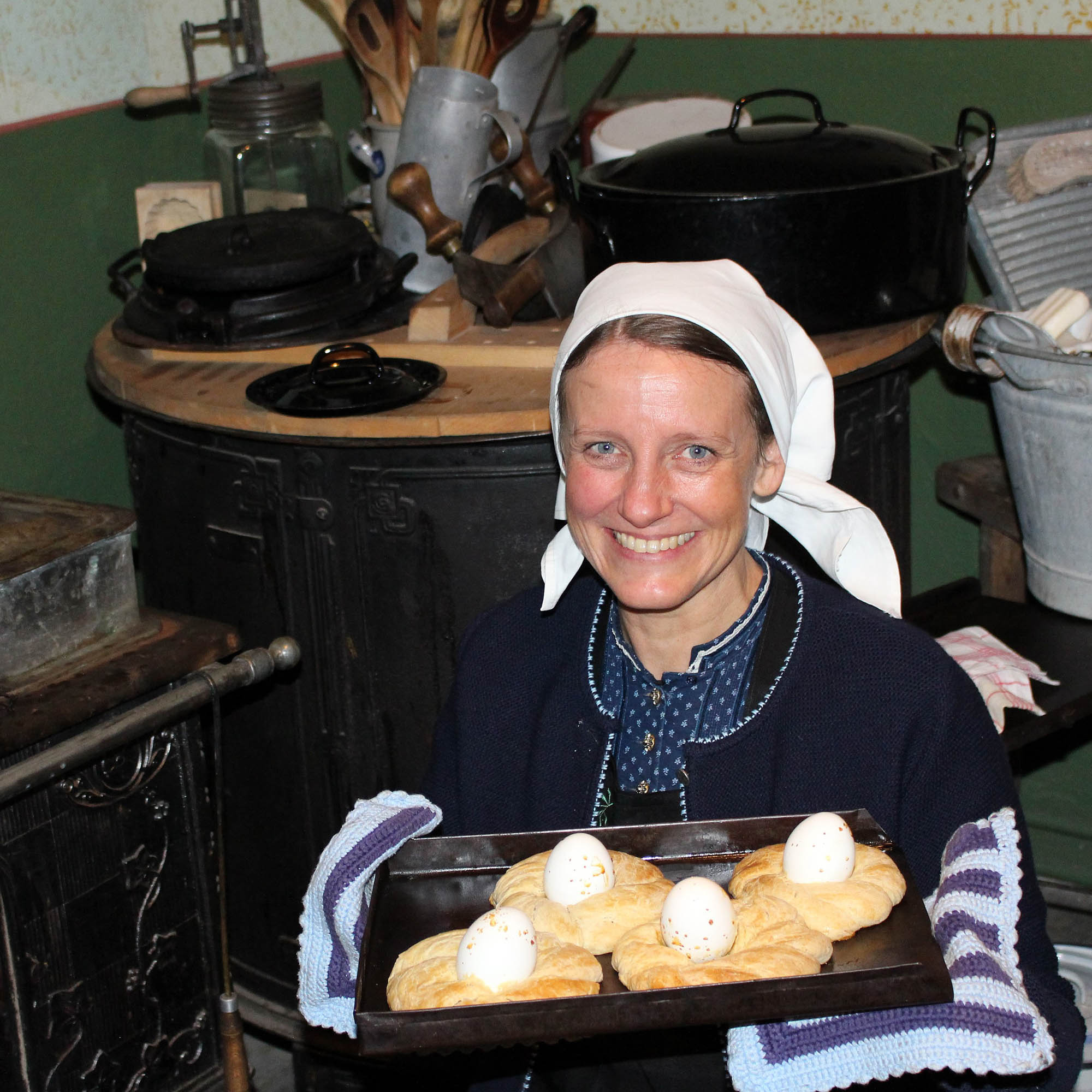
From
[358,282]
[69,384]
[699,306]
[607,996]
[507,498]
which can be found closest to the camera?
[607,996]

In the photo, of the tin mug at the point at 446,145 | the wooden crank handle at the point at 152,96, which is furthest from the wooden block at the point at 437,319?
the wooden crank handle at the point at 152,96

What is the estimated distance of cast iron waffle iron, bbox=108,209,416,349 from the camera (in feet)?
7.63

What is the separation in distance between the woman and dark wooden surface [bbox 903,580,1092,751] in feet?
2.00

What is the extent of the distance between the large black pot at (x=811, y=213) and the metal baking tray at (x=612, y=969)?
1038mm

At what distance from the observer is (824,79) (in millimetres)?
3016

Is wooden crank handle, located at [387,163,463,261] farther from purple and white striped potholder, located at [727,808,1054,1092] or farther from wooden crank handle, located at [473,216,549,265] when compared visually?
purple and white striped potholder, located at [727,808,1054,1092]

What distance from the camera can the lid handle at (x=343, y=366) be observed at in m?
2.12

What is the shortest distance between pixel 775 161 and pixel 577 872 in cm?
129

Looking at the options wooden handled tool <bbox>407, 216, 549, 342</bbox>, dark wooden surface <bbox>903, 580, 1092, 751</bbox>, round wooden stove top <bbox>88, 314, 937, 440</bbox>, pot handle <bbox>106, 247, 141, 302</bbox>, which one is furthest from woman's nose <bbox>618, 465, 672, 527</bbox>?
pot handle <bbox>106, 247, 141, 302</bbox>

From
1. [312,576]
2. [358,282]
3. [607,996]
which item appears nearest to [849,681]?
[607,996]

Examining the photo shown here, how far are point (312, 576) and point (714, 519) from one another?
2.94 ft

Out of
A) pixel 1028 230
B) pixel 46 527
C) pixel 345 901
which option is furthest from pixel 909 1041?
pixel 1028 230

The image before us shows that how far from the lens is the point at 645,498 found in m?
1.40

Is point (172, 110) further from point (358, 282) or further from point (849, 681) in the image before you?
point (849, 681)
